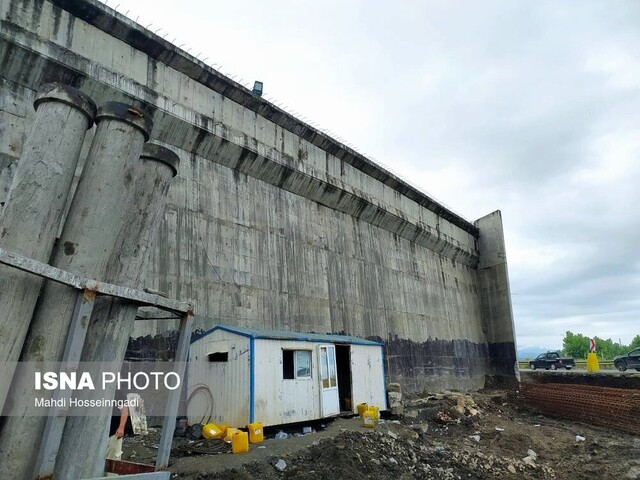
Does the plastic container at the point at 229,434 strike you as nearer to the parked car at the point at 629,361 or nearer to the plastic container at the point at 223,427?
the plastic container at the point at 223,427

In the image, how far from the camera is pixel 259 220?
45.0 feet

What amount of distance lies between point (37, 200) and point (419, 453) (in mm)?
8343

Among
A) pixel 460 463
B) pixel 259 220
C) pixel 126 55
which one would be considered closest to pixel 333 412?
pixel 460 463

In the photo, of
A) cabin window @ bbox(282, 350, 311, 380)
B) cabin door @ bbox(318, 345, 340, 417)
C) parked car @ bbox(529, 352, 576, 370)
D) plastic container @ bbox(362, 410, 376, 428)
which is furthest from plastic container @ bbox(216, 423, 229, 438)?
parked car @ bbox(529, 352, 576, 370)

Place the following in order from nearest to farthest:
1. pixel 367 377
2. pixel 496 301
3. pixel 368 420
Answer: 1. pixel 368 420
2. pixel 367 377
3. pixel 496 301

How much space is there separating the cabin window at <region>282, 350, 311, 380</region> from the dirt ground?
45.7 inches

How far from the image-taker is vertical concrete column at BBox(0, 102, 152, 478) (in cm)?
246

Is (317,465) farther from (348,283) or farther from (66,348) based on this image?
(348,283)

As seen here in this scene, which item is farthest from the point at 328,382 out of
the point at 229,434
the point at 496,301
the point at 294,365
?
the point at 496,301

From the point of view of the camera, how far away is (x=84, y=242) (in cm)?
281

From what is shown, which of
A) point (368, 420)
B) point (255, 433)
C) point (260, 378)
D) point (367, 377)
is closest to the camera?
point (255, 433)

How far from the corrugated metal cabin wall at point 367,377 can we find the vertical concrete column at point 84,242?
32.7 ft

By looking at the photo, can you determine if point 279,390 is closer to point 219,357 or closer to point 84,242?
point 219,357

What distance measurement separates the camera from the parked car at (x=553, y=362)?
3106cm
